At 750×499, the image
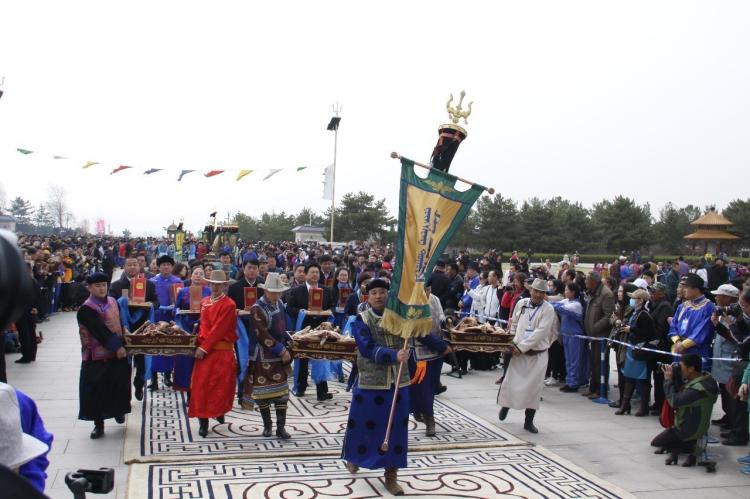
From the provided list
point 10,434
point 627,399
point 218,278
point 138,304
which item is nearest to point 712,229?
point 627,399

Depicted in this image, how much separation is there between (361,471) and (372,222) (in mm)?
47212

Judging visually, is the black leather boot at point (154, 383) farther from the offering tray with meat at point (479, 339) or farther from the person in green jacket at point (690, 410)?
the person in green jacket at point (690, 410)

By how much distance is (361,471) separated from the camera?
578cm

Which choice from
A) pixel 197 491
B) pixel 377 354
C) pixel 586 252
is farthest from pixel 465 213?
pixel 586 252

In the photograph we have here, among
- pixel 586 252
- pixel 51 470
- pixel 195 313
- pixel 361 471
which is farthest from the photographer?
pixel 586 252

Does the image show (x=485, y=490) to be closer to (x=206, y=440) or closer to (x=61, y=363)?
(x=206, y=440)

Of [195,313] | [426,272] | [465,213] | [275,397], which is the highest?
[465,213]

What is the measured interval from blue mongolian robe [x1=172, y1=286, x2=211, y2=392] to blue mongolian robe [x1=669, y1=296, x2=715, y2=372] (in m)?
5.46

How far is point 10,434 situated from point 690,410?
224 inches

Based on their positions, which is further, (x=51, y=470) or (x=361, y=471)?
(x=361, y=471)

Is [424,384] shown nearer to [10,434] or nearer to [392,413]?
[392,413]

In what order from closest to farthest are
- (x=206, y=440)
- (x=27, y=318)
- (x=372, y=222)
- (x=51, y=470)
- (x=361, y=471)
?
(x=51, y=470) → (x=361, y=471) → (x=206, y=440) → (x=27, y=318) → (x=372, y=222)

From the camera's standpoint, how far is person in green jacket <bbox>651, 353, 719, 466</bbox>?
5.95 m

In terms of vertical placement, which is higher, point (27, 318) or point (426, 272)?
point (426, 272)
